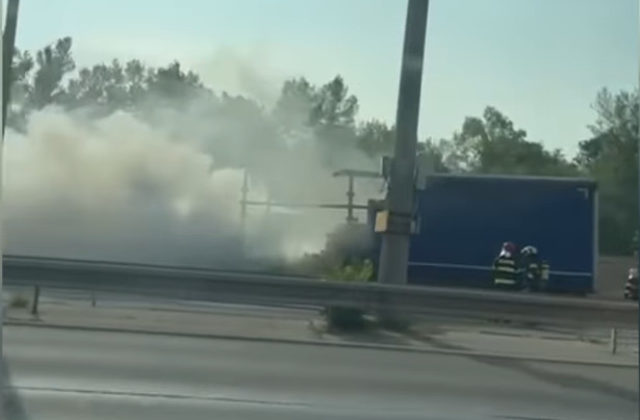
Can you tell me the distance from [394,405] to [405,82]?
1418 millimetres

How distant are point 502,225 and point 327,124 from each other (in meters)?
0.64

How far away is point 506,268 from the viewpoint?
3734 millimetres

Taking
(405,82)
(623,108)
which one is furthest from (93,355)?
(623,108)

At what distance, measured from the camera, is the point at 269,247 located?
378 centimetres

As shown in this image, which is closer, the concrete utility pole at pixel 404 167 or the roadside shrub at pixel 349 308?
the concrete utility pole at pixel 404 167

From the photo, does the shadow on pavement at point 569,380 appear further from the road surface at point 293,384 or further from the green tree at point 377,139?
the green tree at point 377,139

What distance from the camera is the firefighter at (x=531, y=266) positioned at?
3.70 meters

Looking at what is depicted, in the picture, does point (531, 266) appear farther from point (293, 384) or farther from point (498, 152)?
point (293, 384)

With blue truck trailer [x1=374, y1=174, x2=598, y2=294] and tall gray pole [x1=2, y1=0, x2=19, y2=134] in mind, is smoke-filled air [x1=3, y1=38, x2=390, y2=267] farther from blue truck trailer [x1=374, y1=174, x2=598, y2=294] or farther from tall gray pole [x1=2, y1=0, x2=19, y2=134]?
blue truck trailer [x1=374, y1=174, x2=598, y2=294]

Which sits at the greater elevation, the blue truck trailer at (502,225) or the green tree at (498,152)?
the green tree at (498,152)

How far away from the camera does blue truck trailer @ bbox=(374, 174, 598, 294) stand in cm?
358

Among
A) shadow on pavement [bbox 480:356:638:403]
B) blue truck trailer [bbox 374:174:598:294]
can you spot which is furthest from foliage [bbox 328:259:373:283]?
shadow on pavement [bbox 480:356:638:403]

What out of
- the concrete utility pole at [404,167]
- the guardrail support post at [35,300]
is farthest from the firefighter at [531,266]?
the guardrail support post at [35,300]

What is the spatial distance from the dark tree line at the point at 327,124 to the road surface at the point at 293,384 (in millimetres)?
845
